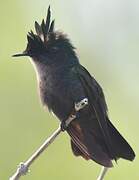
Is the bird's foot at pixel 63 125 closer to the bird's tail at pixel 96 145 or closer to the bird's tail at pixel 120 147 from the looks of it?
the bird's tail at pixel 96 145

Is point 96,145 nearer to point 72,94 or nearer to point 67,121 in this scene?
point 67,121

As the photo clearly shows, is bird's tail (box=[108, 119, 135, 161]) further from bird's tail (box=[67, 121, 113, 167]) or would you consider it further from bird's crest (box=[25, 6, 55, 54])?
bird's crest (box=[25, 6, 55, 54])

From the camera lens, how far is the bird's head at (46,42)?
30.0 ft

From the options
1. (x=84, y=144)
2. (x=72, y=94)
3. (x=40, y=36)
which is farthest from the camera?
(x=40, y=36)

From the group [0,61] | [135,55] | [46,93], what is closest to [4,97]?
[0,61]

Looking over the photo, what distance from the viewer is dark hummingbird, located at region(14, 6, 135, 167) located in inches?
326

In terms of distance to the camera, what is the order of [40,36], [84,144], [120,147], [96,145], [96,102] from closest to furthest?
[120,147] < [96,145] < [84,144] < [96,102] < [40,36]

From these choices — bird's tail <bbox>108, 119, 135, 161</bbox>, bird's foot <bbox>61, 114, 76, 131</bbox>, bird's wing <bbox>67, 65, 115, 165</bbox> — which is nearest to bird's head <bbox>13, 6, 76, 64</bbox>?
bird's wing <bbox>67, 65, 115, 165</bbox>

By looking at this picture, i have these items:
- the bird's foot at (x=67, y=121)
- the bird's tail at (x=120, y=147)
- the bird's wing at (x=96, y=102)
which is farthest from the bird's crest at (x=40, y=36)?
the bird's tail at (x=120, y=147)

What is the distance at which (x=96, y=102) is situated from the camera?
862cm

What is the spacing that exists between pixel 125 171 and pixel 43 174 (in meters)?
1.05

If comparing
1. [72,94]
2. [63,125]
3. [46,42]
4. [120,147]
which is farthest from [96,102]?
[46,42]

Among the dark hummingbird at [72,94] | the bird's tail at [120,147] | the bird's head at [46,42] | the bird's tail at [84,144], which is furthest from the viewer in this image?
the bird's head at [46,42]

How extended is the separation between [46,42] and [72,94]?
62 cm
